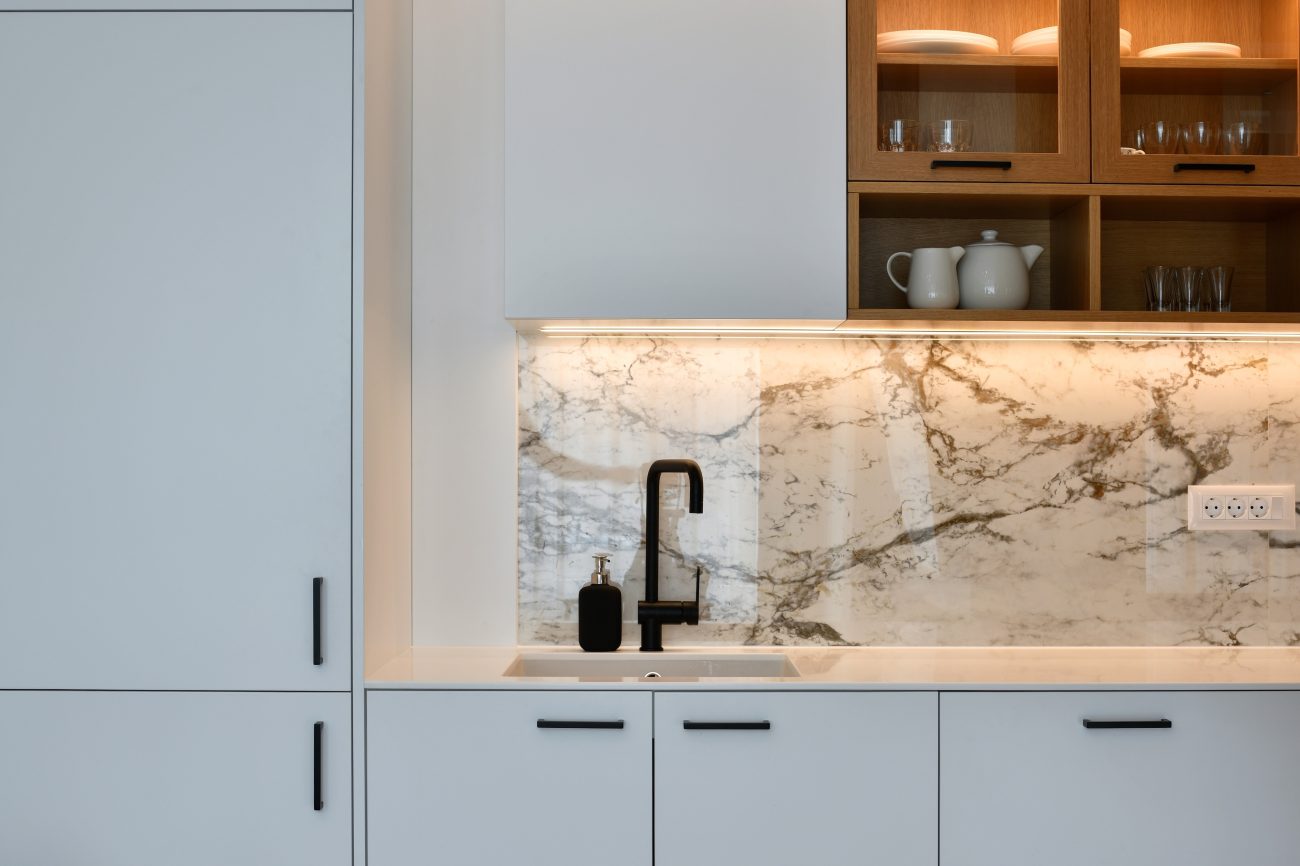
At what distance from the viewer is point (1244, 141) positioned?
6.29 feet

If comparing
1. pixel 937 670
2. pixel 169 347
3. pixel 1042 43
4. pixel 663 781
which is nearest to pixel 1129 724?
pixel 937 670

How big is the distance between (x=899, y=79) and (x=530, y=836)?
157cm

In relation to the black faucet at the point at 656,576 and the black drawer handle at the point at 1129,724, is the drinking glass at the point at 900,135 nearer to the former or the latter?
the black faucet at the point at 656,576

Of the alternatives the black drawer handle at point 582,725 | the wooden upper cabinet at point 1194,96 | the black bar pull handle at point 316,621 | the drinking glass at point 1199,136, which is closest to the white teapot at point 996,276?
the wooden upper cabinet at point 1194,96

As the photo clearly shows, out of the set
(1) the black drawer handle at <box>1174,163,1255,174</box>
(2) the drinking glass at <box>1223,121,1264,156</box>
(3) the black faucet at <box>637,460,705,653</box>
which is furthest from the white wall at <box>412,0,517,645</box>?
(2) the drinking glass at <box>1223,121,1264,156</box>

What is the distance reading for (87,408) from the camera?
68.5 inches

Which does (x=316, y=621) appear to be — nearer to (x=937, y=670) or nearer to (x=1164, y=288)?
(x=937, y=670)

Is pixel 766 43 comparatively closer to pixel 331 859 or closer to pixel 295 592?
pixel 295 592

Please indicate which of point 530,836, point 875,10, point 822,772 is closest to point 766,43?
point 875,10

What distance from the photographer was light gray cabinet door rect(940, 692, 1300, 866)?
1715mm

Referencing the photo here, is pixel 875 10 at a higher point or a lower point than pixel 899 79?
higher

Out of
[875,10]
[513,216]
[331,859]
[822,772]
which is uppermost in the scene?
[875,10]

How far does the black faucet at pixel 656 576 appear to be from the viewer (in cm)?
203

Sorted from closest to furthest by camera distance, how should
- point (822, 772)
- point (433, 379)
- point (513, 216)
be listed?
point (822, 772) → point (513, 216) → point (433, 379)
